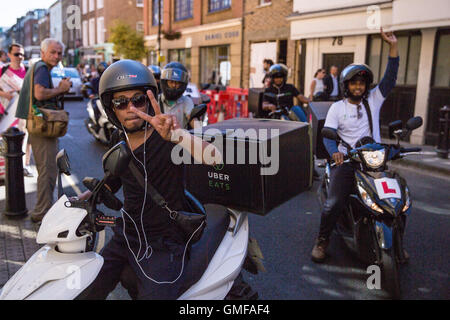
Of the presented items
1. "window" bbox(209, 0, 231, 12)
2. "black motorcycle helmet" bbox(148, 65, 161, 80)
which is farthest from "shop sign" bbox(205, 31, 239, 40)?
"black motorcycle helmet" bbox(148, 65, 161, 80)

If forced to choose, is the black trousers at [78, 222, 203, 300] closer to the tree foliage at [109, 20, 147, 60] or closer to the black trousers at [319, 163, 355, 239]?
the black trousers at [319, 163, 355, 239]

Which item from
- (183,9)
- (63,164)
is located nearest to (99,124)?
(63,164)

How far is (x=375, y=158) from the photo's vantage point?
11.9ft

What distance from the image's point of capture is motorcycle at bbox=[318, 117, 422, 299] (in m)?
3.37

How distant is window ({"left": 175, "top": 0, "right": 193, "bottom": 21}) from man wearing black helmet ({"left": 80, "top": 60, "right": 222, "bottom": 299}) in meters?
26.0

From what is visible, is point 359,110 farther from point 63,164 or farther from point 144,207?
point 63,164

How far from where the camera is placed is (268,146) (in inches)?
106

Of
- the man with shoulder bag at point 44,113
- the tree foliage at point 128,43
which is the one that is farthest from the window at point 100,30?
the man with shoulder bag at point 44,113

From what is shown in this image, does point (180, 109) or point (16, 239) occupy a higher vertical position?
point (180, 109)

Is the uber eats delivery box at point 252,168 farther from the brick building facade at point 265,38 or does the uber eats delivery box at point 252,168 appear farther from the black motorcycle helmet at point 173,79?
the brick building facade at point 265,38

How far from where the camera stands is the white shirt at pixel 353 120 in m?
4.18

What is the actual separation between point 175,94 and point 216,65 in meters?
19.5
